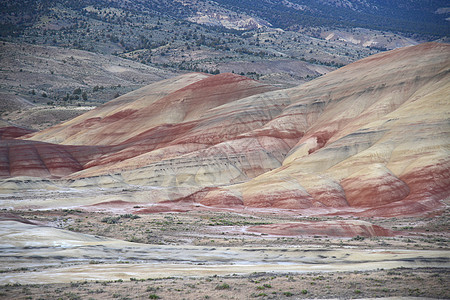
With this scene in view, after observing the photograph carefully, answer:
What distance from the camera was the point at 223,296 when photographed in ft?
64.7

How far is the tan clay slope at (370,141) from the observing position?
2090 inches

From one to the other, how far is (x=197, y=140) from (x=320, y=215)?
30.2 metres

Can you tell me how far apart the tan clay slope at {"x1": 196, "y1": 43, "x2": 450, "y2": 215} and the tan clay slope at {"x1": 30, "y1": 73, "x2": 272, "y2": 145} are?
1354cm

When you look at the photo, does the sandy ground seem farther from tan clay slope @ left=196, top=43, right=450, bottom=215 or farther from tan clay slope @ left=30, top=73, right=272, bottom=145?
tan clay slope @ left=30, top=73, right=272, bottom=145

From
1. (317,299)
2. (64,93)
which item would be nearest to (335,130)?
(317,299)

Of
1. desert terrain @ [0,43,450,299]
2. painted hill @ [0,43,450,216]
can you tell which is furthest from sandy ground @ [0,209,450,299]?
painted hill @ [0,43,450,216]

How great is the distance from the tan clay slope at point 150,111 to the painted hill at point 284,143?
0.27 meters

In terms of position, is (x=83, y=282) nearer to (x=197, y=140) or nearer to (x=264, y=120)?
(x=197, y=140)

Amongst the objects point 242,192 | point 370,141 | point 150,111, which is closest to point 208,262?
point 242,192

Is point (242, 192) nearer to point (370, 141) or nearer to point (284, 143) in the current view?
point (284, 143)

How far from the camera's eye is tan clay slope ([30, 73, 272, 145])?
87.2m

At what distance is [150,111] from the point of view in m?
91.0

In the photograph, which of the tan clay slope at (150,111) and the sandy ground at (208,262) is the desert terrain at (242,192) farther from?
the tan clay slope at (150,111)

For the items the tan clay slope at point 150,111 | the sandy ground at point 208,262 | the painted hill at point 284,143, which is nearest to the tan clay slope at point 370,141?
the painted hill at point 284,143
